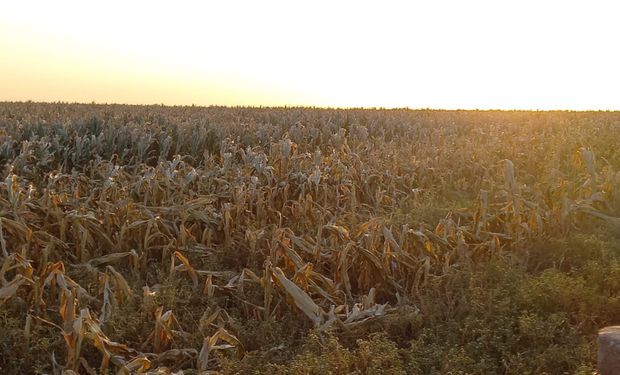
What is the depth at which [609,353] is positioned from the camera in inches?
127

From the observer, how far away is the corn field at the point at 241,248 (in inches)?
170

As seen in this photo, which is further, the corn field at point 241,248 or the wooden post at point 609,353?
the corn field at point 241,248

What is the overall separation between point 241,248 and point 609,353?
335 cm

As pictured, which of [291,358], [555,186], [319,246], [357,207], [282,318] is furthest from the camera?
[357,207]

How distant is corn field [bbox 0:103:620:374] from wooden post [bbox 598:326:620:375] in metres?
1.45

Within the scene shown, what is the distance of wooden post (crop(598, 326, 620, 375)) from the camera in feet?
10.5

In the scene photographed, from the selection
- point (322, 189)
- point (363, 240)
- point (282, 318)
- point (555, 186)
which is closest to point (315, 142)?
point (322, 189)

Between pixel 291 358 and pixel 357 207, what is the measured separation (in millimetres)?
3392

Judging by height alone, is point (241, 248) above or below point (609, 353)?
below

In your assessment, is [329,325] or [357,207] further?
[357,207]

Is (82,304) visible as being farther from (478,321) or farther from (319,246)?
(478,321)

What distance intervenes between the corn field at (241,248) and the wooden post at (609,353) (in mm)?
1445

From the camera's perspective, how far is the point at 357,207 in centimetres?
748

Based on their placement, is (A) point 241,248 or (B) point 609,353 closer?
(B) point 609,353
